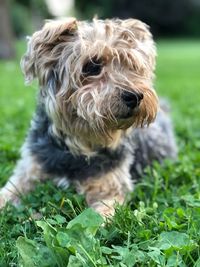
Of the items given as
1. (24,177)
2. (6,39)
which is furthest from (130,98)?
(6,39)

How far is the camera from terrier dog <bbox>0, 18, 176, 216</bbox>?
3.97m

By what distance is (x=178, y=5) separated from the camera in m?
49.0

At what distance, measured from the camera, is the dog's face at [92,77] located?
12.9 feet

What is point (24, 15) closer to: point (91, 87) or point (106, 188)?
point (106, 188)

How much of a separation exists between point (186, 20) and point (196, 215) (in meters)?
50.2

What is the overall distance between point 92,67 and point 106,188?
103 cm

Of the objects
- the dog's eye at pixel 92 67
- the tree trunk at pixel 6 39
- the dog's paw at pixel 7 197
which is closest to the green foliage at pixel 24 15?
the tree trunk at pixel 6 39

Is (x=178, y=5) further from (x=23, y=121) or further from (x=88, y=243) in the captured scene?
(x=88, y=243)

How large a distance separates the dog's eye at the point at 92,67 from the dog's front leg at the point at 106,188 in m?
0.90

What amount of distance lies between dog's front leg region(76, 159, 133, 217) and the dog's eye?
2.95 feet

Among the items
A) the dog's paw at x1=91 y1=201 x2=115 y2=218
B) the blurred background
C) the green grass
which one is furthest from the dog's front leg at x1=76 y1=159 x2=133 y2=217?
the blurred background

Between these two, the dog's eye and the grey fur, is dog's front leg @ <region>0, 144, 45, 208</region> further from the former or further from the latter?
the dog's eye

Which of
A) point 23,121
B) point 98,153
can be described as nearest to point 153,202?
point 98,153

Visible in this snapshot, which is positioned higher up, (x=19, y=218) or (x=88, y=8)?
(x=19, y=218)
